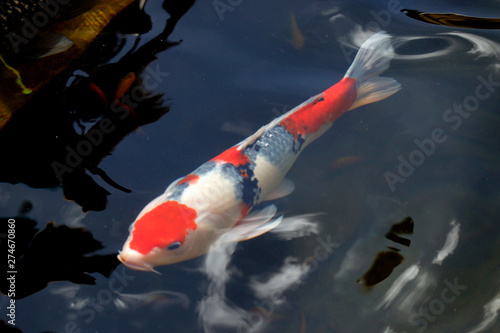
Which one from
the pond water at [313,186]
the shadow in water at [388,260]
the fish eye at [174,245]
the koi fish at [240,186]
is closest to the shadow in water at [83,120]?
the pond water at [313,186]

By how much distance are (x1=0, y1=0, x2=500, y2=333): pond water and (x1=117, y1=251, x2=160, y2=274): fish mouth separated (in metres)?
0.12

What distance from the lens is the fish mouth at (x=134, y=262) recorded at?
220cm

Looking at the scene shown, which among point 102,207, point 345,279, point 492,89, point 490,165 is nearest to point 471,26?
point 492,89

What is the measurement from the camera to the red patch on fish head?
222 cm

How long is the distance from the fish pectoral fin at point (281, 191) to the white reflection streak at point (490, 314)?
136 cm

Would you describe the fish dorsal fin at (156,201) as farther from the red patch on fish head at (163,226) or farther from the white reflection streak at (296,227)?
the white reflection streak at (296,227)

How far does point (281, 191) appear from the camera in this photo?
285cm

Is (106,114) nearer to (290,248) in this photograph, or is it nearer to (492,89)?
(290,248)

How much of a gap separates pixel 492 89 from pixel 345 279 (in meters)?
2.09

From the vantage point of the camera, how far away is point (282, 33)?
3.75 meters

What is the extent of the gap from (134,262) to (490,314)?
201cm

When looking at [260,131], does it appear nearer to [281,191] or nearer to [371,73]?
[281,191]

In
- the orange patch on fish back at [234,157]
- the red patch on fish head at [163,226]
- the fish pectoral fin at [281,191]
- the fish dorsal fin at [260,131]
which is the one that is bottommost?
the fish pectoral fin at [281,191]

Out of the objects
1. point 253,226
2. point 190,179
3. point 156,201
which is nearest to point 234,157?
point 190,179
